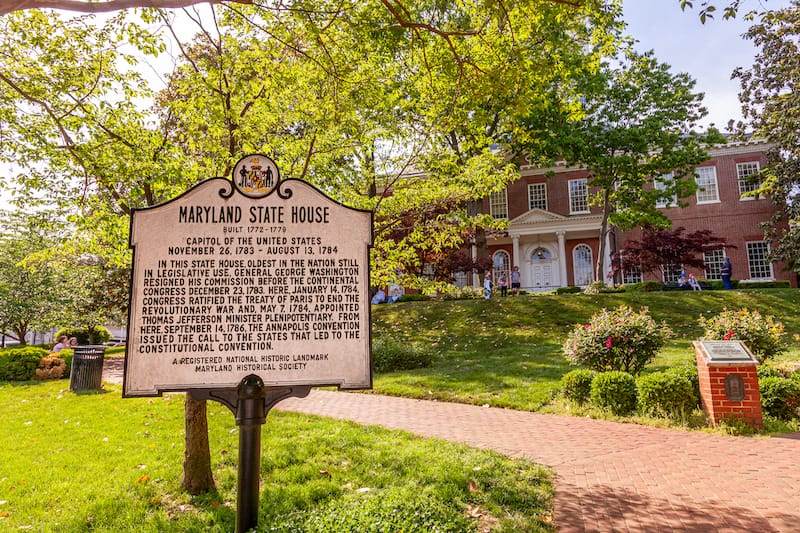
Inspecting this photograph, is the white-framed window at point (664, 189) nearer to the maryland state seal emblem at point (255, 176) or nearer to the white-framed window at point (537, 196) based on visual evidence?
the white-framed window at point (537, 196)

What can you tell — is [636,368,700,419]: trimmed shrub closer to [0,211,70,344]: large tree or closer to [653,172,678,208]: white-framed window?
[653,172,678,208]: white-framed window

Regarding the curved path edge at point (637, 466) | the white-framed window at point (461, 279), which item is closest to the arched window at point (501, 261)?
the white-framed window at point (461, 279)

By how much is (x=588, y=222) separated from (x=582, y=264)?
299 centimetres

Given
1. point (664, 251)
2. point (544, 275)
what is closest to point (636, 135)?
point (664, 251)

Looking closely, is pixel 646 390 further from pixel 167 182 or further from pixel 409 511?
pixel 167 182

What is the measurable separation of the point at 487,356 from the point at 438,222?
640 cm

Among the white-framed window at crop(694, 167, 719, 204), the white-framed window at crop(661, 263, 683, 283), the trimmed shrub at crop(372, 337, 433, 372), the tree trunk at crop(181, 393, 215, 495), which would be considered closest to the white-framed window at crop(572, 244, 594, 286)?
the white-framed window at crop(661, 263, 683, 283)

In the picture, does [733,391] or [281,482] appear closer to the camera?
[281,482]

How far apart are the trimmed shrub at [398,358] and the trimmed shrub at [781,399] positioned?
823 cm

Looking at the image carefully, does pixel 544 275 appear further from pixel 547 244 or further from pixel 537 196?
pixel 537 196

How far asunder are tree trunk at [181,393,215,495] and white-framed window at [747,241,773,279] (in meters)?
34.2

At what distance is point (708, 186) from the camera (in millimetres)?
31781

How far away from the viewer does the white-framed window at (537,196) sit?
113 feet

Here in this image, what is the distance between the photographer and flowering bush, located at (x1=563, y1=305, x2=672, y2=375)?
9609 millimetres
